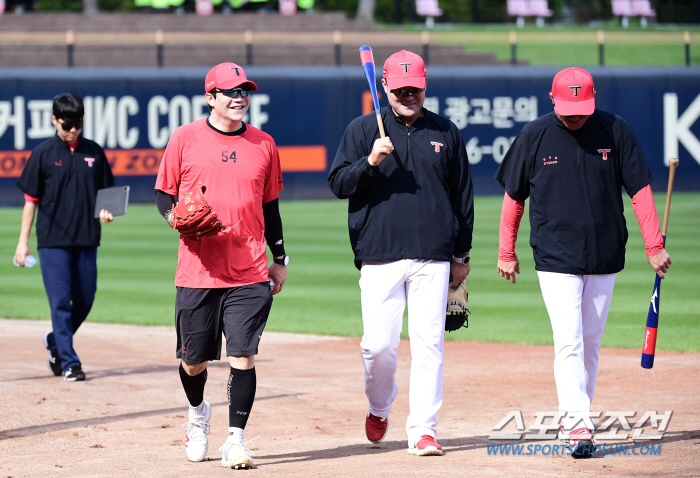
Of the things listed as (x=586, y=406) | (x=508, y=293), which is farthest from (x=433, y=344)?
(x=508, y=293)

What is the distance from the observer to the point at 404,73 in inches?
210

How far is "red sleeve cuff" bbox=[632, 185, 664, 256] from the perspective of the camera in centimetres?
540

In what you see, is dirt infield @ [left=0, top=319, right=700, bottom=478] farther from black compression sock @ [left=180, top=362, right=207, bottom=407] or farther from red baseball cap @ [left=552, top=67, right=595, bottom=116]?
red baseball cap @ [left=552, top=67, right=595, bottom=116]

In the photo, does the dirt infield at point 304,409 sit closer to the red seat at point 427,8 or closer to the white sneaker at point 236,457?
the white sneaker at point 236,457

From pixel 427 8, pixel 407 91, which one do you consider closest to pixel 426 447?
pixel 407 91

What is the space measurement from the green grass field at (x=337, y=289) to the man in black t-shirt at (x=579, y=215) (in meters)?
3.99

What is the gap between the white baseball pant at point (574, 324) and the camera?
5293mm

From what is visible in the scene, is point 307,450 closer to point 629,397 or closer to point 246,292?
point 246,292

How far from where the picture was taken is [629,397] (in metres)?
6.89

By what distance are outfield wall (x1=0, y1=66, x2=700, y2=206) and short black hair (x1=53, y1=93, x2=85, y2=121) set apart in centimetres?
1584

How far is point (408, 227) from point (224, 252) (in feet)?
3.35

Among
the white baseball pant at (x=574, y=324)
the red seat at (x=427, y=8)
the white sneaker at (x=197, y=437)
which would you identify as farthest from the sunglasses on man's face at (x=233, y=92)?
the red seat at (x=427, y=8)

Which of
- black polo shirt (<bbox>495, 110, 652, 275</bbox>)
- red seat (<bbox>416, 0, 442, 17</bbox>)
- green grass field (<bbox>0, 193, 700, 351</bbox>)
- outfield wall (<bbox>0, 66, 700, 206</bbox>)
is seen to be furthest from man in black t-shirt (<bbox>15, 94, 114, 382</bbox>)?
red seat (<bbox>416, 0, 442, 17</bbox>)

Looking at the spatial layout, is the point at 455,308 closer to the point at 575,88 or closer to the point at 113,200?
the point at 575,88
